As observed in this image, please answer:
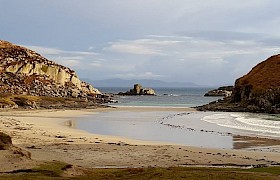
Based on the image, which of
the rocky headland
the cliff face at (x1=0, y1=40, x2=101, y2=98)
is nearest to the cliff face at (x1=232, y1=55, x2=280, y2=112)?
the rocky headland

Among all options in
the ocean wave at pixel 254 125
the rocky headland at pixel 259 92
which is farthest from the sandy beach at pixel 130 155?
the rocky headland at pixel 259 92

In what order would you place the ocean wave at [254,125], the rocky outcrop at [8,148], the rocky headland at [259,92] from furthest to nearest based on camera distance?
the rocky headland at [259,92]
the ocean wave at [254,125]
the rocky outcrop at [8,148]

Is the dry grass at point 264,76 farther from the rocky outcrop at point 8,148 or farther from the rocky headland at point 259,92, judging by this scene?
the rocky outcrop at point 8,148

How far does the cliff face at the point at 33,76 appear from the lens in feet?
358

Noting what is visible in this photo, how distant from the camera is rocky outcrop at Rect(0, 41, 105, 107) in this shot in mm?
108981

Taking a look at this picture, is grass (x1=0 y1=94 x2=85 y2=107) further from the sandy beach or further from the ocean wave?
the sandy beach

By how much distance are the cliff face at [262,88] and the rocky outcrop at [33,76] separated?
1782 inches

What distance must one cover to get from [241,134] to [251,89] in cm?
5360

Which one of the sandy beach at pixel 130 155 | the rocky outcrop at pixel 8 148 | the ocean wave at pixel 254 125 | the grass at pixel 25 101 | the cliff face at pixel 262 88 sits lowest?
the sandy beach at pixel 130 155

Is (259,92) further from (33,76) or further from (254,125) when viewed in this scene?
(33,76)

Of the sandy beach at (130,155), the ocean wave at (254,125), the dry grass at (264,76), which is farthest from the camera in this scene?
the dry grass at (264,76)

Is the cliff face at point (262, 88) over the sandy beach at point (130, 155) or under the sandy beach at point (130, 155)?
over

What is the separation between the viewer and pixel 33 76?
118 m

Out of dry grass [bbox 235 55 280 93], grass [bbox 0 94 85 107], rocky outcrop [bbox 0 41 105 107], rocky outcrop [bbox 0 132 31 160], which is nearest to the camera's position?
rocky outcrop [bbox 0 132 31 160]
